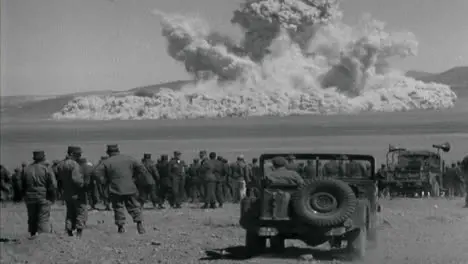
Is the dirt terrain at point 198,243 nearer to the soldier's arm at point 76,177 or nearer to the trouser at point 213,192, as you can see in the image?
the soldier's arm at point 76,177

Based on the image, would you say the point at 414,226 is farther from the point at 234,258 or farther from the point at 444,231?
the point at 234,258

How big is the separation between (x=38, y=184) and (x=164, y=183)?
8.13 meters

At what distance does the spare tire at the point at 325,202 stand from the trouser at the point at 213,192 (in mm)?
9349

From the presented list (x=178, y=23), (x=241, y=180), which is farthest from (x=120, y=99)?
(x=241, y=180)

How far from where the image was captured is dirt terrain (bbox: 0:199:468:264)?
11750 millimetres

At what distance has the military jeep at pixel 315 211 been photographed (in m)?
11.0

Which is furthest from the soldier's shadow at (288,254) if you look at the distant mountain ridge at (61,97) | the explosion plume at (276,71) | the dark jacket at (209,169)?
the explosion plume at (276,71)

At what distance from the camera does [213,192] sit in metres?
20.5

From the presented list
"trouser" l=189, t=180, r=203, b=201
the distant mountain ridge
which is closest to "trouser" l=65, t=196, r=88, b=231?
"trouser" l=189, t=180, r=203, b=201

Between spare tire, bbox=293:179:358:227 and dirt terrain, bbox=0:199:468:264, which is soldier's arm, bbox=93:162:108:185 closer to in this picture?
dirt terrain, bbox=0:199:468:264

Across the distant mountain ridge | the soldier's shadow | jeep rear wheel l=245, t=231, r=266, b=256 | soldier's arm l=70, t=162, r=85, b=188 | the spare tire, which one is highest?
the distant mountain ridge

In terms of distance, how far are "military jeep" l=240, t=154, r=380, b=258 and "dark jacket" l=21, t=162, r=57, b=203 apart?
302cm

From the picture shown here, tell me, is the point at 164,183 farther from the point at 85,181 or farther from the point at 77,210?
the point at 77,210

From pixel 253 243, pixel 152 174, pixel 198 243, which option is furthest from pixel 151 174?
pixel 253 243
